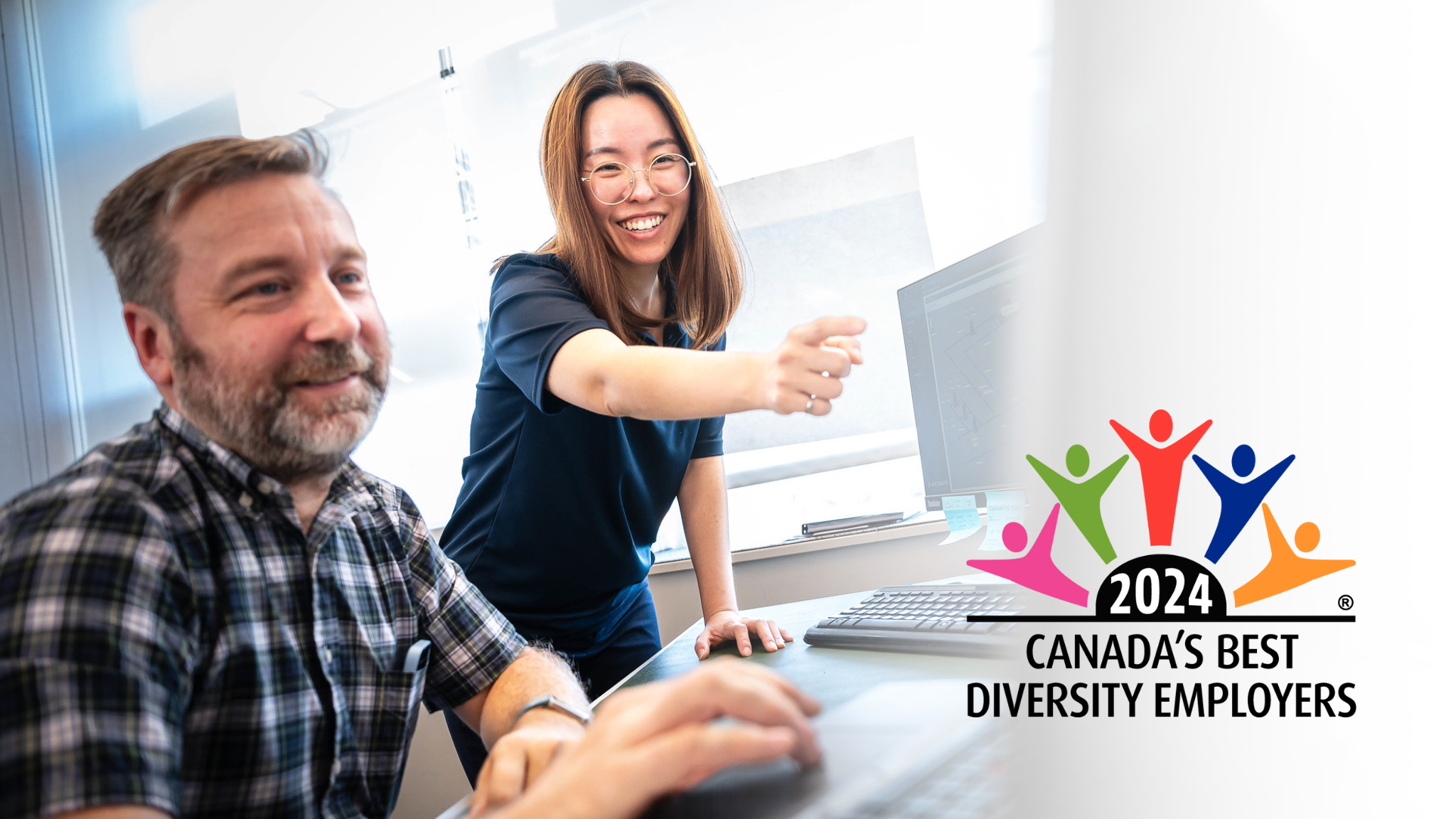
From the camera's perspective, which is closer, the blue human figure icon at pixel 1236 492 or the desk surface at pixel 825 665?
the blue human figure icon at pixel 1236 492

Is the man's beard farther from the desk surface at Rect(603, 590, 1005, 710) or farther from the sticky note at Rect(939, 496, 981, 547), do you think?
the sticky note at Rect(939, 496, 981, 547)

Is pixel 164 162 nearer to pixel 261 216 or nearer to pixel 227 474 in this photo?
pixel 261 216

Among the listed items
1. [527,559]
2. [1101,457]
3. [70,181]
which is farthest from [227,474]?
[70,181]

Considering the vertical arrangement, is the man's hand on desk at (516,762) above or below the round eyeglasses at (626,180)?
below

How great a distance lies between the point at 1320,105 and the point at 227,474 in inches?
34.1

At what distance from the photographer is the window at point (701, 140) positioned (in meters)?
2.02

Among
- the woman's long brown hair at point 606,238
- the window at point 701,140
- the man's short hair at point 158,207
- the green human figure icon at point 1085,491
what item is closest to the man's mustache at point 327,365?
the man's short hair at point 158,207

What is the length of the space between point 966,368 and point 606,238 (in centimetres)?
59

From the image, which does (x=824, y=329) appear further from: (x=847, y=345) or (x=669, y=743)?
(x=669, y=743)

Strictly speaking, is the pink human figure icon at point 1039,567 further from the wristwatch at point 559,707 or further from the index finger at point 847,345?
the wristwatch at point 559,707

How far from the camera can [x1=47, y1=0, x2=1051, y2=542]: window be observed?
2.02m

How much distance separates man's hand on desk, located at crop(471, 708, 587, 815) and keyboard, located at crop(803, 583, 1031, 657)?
334 mm

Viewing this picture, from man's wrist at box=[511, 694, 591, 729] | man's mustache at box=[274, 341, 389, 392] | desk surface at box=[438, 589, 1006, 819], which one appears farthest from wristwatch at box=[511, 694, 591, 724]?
man's mustache at box=[274, 341, 389, 392]

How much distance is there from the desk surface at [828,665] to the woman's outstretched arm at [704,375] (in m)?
0.27
